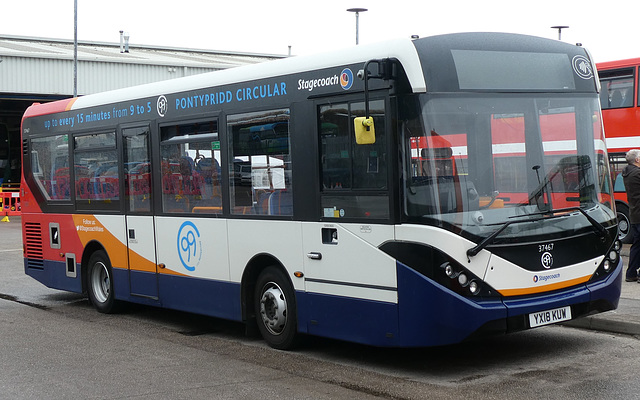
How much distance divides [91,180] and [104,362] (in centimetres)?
411

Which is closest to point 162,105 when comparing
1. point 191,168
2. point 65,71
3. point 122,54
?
point 191,168

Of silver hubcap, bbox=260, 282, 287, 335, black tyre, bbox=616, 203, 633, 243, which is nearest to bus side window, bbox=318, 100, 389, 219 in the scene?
silver hubcap, bbox=260, 282, 287, 335

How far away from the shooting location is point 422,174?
23.8 ft

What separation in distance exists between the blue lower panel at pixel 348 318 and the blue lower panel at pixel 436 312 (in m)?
0.16

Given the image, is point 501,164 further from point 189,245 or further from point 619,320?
point 189,245

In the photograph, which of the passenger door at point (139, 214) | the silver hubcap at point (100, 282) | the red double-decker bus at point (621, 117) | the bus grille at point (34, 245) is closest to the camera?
the passenger door at point (139, 214)

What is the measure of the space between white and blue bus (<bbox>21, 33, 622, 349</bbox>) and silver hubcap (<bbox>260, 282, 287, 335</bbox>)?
2 cm

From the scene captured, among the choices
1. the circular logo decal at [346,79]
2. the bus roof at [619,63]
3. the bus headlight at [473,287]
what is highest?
the bus roof at [619,63]

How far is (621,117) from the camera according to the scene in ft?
62.2

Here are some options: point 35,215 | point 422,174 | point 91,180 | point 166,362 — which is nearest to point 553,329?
point 422,174

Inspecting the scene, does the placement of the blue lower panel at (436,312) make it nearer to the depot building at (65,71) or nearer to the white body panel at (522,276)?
the white body panel at (522,276)

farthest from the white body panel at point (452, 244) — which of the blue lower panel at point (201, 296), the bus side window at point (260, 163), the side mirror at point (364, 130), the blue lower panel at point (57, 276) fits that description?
the blue lower panel at point (57, 276)

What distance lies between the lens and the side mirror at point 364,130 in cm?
736

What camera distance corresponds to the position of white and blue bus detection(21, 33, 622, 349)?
7.23m
